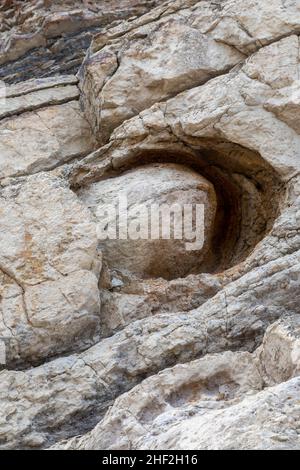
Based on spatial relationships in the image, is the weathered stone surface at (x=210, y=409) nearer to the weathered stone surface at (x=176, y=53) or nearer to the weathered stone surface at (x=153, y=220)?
the weathered stone surface at (x=153, y=220)

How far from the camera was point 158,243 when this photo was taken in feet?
25.0

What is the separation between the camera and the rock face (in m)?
5.82

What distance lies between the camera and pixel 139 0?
10742 mm

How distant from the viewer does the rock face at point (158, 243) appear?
5816mm

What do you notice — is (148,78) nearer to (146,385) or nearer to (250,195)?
(250,195)

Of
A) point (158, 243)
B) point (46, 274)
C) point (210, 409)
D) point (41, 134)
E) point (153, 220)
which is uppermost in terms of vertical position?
point (41, 134)

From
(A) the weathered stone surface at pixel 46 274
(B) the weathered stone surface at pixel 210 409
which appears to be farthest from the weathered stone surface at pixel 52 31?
(B) the weathered stone surface at pixel 210 409

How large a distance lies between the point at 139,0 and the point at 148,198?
4.22 m

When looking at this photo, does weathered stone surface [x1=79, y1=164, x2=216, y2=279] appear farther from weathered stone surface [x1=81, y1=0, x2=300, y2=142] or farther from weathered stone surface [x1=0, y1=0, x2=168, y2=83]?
weathered stone surface [x1=0, y1=0, x2=168, y2=83]

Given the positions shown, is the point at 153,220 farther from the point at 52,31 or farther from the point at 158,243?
the point at 52,31

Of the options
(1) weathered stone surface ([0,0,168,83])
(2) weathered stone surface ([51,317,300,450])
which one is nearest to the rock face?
(2) weathered stone surface ([51,317,300,450])

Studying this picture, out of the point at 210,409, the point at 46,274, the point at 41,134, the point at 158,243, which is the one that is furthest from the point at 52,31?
the point at 210,409

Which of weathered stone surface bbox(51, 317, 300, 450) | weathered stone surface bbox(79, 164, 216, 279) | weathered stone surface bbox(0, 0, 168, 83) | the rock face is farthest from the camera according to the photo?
weathered stone surface bbox(0, 0, 168, 83)
